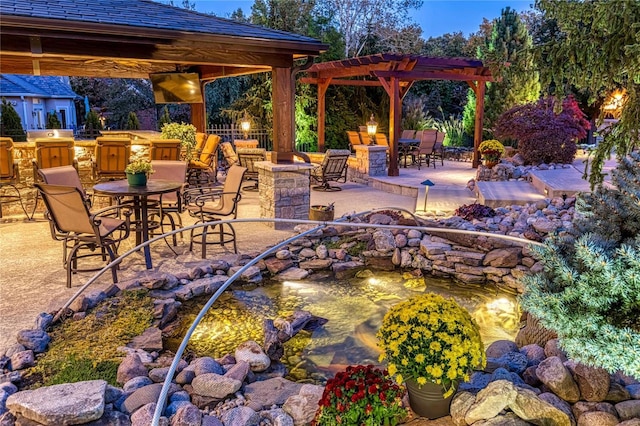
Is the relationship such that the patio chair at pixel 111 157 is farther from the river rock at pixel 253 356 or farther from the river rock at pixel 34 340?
the river rock at pixel 253 356

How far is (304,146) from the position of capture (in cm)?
1644

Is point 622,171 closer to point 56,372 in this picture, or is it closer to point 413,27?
point 56,372

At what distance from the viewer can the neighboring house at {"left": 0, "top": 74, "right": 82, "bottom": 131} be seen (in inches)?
886

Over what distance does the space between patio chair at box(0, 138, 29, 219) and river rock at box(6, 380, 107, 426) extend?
5.44 meters

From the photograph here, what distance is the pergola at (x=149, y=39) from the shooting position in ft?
19.4

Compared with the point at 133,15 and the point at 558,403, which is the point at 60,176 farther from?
the point at 558,403

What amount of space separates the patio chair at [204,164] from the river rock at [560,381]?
26.7 ft

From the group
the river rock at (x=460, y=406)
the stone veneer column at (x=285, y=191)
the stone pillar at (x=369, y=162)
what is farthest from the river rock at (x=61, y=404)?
the stone pillar at (x=369, y=162)

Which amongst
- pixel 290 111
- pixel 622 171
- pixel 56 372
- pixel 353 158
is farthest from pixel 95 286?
pixel 353 158

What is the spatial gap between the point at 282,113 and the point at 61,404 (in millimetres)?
5359

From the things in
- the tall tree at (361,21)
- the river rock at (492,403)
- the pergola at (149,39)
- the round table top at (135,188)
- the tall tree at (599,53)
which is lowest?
the river rock at (492,403)

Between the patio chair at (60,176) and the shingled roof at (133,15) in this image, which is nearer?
the patio chair at (60,176)

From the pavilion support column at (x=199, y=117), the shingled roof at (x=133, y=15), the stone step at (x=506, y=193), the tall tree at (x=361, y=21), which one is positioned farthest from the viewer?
the tall tree at (x=361, y=21)

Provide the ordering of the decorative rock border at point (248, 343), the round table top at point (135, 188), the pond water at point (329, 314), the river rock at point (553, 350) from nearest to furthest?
the decorative rock border at point (248, 343), the river rock at point (553, 350), the pond water at point (329, 314), the round table top at point (135, 188)
